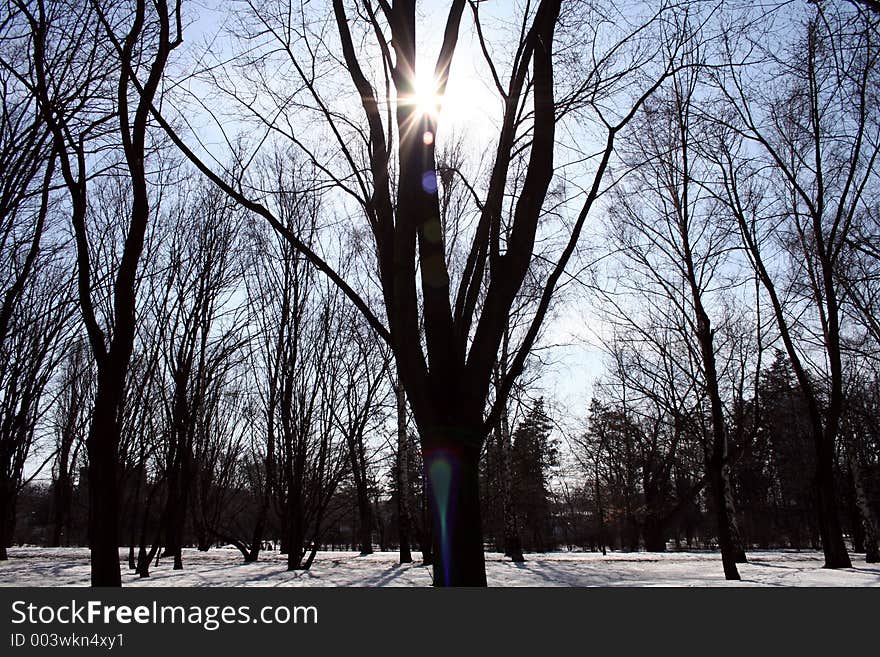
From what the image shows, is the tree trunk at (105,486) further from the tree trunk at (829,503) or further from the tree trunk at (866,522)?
the tree trunk at (866,522)

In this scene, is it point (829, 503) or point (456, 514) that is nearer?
point (456, 514)

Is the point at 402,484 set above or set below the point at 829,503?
above

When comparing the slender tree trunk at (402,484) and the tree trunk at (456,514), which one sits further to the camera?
the slender tree trunk at (402,484)

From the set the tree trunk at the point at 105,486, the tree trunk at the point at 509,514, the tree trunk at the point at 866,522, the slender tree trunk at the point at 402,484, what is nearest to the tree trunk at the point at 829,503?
the tree trunk at the point at 866,522

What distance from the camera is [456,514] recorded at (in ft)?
9.37

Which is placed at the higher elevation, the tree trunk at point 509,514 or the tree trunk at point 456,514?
the tree trunk at point 456,514

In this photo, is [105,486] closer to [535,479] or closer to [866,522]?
[866,522]

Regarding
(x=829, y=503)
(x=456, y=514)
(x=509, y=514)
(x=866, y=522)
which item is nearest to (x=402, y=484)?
(x=509, y=514)

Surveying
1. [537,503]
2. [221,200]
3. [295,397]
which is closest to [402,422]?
[295,397]

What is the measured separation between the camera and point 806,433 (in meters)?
29.4

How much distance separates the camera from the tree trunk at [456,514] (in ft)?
9.23

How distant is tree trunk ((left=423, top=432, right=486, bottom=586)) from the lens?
2812 mm
